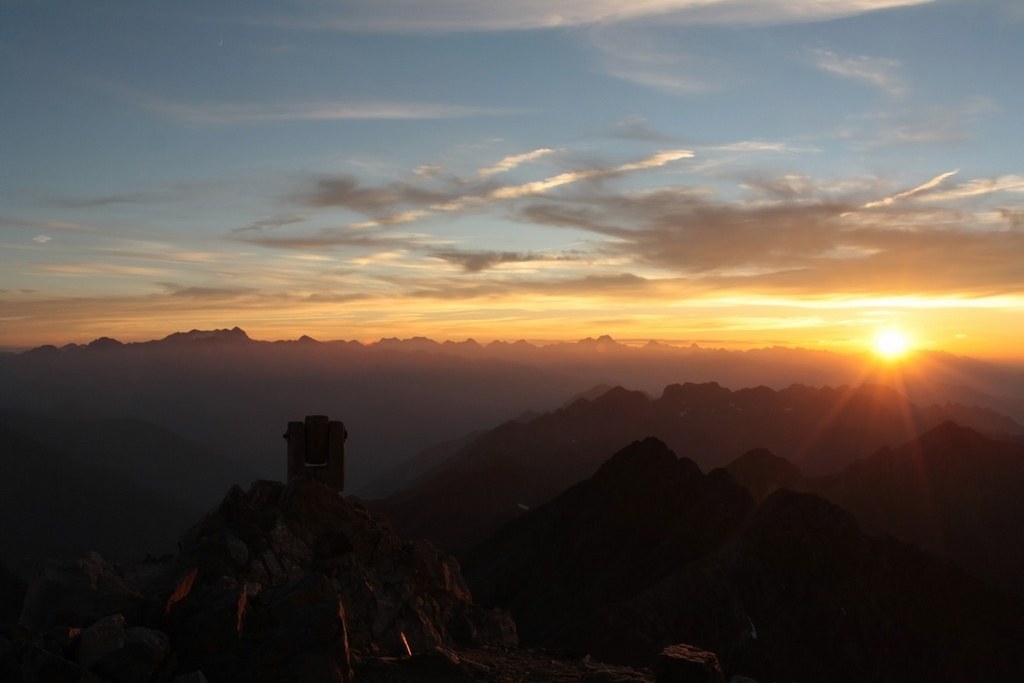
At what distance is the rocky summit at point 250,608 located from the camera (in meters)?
11.8

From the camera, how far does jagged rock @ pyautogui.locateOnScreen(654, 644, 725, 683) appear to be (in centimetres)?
1291

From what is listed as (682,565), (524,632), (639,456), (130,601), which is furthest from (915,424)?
(130,601)

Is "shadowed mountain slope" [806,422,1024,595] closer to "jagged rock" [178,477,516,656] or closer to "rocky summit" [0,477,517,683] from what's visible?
"jagged rock" [178,477,516,656]

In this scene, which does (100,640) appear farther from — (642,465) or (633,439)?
(633,439)

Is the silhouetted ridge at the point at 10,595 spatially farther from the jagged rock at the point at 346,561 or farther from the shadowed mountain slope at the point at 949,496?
the shadowed mountain slope at the point at 949,496

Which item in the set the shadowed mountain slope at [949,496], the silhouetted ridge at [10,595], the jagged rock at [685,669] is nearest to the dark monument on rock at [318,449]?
the jagged rock at [685,669]

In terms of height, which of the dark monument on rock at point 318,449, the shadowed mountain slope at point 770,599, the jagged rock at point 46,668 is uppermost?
the dark monument on rock at point 318,449

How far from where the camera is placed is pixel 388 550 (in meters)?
23.2

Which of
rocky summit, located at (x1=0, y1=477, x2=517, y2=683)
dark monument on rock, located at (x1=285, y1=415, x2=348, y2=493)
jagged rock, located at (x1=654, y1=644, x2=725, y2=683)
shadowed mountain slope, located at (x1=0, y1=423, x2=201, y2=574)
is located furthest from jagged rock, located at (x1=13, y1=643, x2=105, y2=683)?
shadowed mountain slope, located at (x1=0, y1=423, x2=201, y2=574)

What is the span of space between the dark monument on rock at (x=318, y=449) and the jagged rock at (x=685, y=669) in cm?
1129

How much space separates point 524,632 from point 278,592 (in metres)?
46.3

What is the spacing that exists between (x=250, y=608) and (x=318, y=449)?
899 centimetres

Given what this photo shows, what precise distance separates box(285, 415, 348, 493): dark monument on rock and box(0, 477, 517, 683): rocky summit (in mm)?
407

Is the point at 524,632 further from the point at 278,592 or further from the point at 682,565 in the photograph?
the point at 278,592
